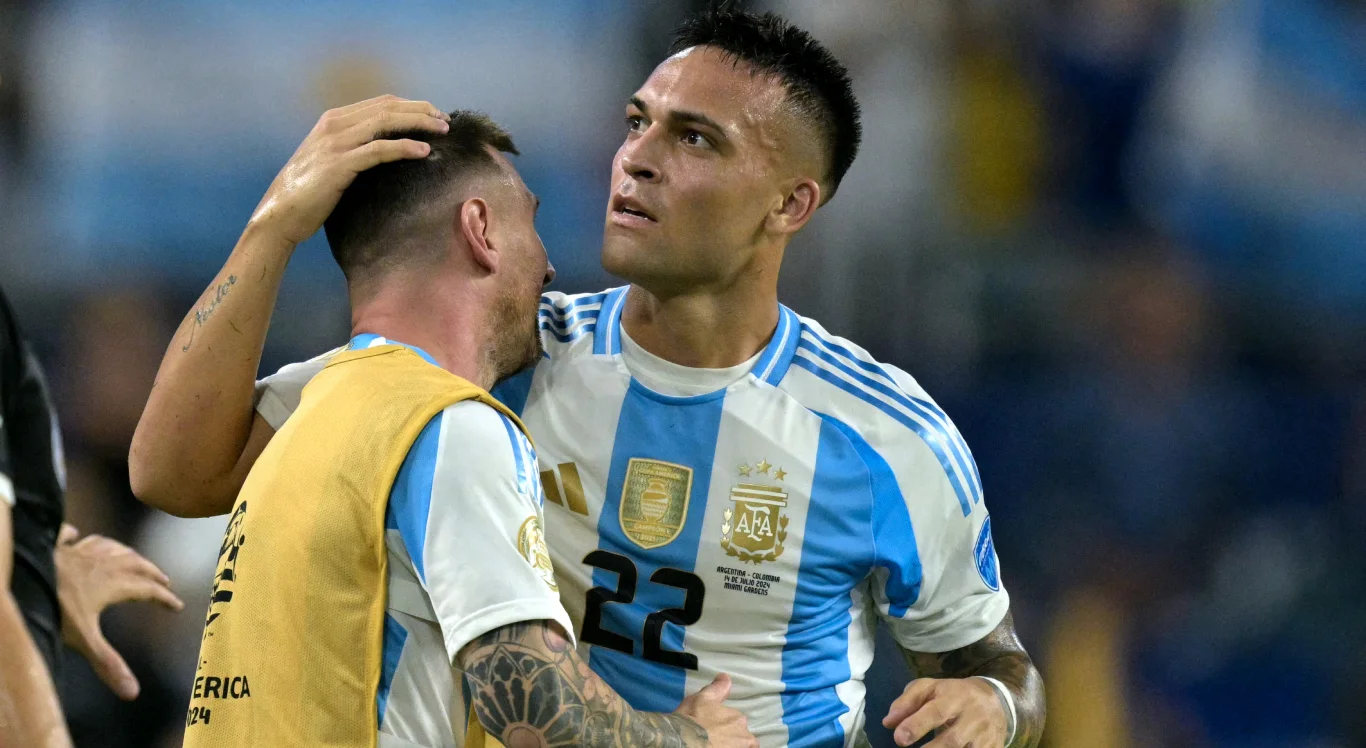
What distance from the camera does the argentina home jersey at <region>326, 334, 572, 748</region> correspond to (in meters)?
1.65

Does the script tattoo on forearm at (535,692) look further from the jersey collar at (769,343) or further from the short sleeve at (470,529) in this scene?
the jersey collar at (769,343)

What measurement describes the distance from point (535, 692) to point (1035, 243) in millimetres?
3255

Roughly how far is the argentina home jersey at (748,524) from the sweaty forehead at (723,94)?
1.46 feet

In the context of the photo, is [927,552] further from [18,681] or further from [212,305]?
[18,681]

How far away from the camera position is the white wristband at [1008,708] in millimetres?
2389

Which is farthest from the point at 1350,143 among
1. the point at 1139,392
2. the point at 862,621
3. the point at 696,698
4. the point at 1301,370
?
the point at 696,698

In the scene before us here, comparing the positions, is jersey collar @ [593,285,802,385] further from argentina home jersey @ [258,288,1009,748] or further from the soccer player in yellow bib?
the soccer player in yellow bib

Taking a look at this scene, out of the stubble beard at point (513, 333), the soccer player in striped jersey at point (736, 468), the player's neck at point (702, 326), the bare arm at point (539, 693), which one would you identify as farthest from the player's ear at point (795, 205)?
the bare arm at point (539, 693)

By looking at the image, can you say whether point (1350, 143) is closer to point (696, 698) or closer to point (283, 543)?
point (696, 698)

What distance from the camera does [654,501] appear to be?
2.46 meters

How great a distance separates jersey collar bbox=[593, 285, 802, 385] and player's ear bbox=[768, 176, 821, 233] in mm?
165

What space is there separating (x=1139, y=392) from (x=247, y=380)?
3036 millimetres

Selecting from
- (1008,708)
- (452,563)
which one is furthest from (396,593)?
(1008,708)

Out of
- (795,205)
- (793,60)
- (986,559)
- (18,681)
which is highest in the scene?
(793,60)
